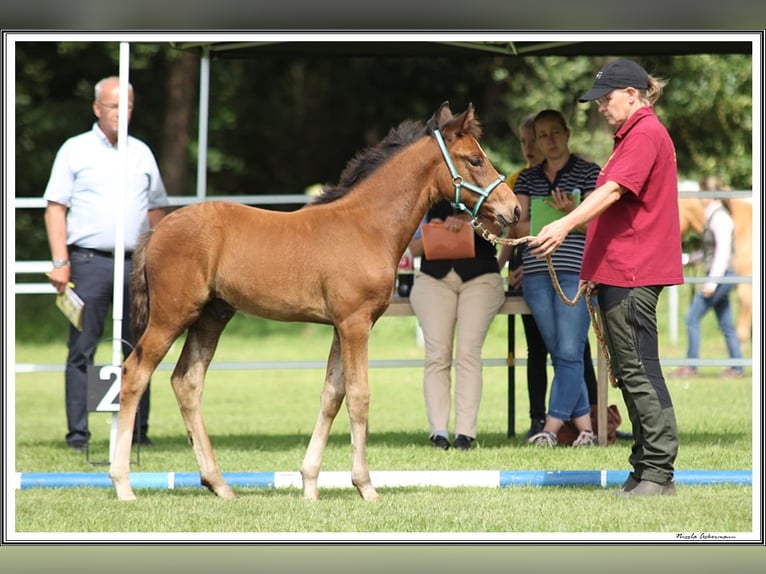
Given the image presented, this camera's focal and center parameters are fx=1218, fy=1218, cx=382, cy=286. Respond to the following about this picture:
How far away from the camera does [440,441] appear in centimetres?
879

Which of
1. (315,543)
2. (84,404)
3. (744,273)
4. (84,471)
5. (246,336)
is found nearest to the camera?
(315,543)

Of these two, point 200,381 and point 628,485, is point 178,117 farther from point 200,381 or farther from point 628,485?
point 628,485

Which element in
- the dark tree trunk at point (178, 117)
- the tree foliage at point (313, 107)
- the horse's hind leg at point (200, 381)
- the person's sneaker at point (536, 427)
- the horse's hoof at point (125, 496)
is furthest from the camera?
the dark tree trunk at point (178, 117)


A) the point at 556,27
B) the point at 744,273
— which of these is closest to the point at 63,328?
the point at 744,273

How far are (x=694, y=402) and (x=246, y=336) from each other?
365 inches

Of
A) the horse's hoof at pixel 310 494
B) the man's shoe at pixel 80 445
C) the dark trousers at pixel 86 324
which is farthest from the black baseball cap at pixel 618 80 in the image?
the man's shoe at pixel 80 445

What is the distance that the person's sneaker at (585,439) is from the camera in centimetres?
877

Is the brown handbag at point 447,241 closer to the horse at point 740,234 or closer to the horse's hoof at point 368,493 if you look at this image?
the horse's hoof at point 368,493

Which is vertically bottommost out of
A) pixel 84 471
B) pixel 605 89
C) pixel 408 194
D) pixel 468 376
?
pixel 84 471

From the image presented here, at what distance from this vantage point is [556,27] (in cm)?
571

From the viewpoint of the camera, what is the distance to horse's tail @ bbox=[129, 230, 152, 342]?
276 inches

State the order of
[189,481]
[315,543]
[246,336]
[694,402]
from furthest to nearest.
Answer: [246,336]
[694,402]
[189,481]
[315,543]

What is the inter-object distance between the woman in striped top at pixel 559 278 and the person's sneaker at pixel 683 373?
5.02 meters

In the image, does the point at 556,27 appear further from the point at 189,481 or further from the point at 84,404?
the point at 84,404
